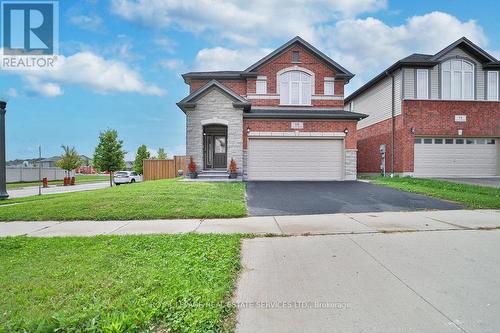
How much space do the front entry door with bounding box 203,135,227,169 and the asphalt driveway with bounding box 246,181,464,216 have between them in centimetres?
620

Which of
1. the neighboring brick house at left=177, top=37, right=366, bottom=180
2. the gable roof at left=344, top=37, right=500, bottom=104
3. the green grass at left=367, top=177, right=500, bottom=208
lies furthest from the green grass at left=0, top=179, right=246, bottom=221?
the gable roof at left=344, top=37, right=500, bottom=104

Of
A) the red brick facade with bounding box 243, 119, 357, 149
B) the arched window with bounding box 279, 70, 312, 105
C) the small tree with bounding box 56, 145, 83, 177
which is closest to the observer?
the red brick facade with bounding box 243, 119, 357, 149

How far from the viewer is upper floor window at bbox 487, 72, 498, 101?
17.3 m

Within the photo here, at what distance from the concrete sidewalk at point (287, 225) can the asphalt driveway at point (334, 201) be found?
734 millimetres

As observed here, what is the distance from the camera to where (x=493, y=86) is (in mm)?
17344

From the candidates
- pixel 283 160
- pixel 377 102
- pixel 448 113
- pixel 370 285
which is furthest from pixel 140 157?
pixel 370 285

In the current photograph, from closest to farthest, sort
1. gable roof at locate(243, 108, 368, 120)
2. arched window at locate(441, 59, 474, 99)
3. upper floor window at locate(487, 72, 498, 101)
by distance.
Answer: gable roof at locate(243, 108, 368, 120) < arched window at locate(441, 59, 474, 99) < upper floor window at locate(487, 72, 498, 101)

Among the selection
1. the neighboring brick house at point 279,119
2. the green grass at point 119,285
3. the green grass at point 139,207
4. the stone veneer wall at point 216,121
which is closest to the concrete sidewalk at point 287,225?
the green grass at point 139,207

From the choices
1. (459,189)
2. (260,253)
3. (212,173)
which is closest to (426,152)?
(459,189)

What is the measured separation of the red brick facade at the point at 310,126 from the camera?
1566 cm

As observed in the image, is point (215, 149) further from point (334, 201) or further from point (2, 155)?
point (2, 155)

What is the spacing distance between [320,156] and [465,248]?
37.6ft

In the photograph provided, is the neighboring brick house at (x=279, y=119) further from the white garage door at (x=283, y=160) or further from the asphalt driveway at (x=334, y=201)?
the asphalt driveway at (x=334, y=201)

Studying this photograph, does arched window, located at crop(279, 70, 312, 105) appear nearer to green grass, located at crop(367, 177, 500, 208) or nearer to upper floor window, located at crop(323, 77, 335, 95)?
upper floor window, located at crop(323, 77, 335, 95)
